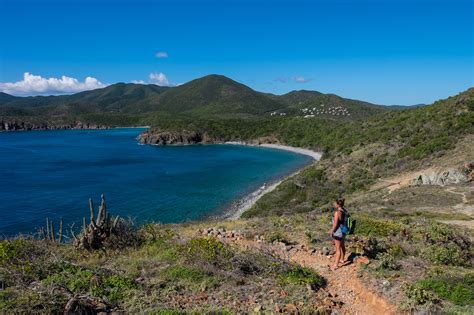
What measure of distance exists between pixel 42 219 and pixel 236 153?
76.6m

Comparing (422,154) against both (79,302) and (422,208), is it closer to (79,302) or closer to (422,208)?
(422,208)

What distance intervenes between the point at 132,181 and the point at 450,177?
185ft

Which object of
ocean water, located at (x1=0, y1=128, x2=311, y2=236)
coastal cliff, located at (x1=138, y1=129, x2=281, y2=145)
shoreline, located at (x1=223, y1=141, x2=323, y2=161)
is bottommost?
ocean water, located at (x1=0, y1=128, x2=311, y2=236)

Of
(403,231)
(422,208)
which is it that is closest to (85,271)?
(403,231)

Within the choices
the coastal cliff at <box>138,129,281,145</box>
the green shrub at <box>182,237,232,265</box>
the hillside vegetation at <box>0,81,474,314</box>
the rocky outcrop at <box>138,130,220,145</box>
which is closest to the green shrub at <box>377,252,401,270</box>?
the hillside vegetation at <box>0,81,474,314</box>

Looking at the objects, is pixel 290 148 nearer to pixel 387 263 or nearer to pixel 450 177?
pixel 450 177

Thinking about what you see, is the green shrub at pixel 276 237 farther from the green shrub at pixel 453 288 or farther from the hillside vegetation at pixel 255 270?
the green shrub at pixel 453 288

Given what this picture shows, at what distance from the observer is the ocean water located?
49188 millimetres

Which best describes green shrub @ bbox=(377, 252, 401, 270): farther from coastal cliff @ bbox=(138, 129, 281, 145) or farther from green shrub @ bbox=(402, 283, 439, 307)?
coastal cliff @ bbox=(138, 129, 281, 145)

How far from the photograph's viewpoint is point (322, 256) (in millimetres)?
13211

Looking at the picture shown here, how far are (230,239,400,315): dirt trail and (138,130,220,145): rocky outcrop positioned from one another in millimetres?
137111

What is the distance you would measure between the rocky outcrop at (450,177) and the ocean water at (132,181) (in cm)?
2621

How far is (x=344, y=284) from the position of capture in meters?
10.9

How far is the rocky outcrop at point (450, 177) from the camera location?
30.5 metres
